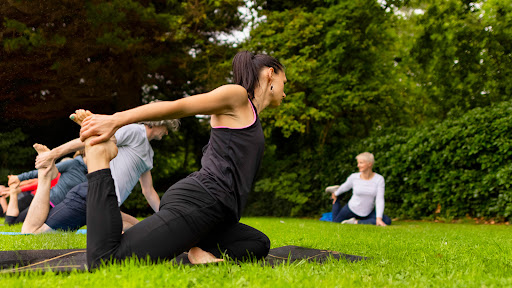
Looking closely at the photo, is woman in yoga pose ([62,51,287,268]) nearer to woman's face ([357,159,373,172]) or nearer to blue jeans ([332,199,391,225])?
woman's face ([357,159,373,172])

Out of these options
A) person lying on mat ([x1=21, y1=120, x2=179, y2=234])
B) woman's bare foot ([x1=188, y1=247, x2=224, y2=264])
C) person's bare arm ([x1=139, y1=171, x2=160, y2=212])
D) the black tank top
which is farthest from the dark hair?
person's bare arm ([x1=139, y1=171, x2=160, y2=212])

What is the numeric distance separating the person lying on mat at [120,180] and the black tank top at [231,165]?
9.90 feet

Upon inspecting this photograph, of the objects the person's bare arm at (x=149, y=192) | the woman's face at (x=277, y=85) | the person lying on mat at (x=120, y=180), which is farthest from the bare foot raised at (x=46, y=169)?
the woman's face at (x=277, y=85)

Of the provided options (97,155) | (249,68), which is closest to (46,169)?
(97,155)

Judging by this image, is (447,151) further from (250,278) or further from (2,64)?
(2,64)

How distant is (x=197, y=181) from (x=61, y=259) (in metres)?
1.28

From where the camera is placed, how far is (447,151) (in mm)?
11117

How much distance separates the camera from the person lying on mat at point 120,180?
19.8 feet

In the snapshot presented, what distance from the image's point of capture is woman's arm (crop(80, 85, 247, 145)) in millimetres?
3018

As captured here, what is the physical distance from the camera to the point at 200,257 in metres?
3.44

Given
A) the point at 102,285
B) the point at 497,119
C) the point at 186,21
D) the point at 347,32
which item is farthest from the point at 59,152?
the point at 186,21

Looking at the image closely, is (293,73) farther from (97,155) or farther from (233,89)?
(97,155)

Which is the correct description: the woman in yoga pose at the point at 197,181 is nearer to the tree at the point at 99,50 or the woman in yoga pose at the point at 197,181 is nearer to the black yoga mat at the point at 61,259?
the black yoga mat at the point at 61,259

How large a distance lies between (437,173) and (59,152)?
9.23 m
